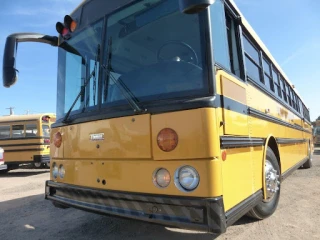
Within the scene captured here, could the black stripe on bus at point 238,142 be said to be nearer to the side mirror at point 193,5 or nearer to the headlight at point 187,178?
the headlight at point 187,178

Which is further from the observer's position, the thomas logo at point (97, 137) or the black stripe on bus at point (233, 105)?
the thomas logo at point (97, 137)

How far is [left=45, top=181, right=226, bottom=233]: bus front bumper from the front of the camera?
78.0 inches

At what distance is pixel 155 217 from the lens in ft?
7.15

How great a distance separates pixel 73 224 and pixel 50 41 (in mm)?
2265

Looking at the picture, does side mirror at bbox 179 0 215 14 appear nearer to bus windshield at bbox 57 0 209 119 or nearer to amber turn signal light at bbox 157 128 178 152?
bus windshield at bbox 57 0 209 119

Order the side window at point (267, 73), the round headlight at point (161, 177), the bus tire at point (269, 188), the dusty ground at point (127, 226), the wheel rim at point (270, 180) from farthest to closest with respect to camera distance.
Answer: the side window at point (267, 73), the wheel rim at point (270, 180), the bus tire at point (269, 188), the dusty ground at point (127, 226), the round headlight at point (161, 177)

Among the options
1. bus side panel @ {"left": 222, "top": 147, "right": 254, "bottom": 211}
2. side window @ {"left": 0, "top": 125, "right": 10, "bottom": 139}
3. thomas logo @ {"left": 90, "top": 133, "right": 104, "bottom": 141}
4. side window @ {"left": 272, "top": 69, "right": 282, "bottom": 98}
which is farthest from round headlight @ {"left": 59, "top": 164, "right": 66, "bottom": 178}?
side window @ {"left": 0, "top": 125, "right": 10, "bottom": 139}

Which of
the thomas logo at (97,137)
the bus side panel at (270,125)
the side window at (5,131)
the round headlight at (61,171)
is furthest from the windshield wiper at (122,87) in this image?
the side window at (5,131)

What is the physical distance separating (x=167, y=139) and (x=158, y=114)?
0.21 meters

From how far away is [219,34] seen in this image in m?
2.47

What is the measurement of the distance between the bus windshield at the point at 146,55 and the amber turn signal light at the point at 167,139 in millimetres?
280

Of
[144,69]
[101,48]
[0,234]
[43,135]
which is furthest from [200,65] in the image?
[43,135]

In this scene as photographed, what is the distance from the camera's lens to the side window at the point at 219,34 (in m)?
2.36

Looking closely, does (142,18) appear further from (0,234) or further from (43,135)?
Answer: (43,135)
